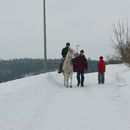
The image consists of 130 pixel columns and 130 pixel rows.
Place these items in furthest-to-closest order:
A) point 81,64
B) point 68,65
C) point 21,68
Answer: point 21,68 < point 68,65 < point 81,64

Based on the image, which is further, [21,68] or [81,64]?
[21,68]

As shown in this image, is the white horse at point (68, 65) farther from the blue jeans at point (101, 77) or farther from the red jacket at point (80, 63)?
the blue jeans at point (101, 77)

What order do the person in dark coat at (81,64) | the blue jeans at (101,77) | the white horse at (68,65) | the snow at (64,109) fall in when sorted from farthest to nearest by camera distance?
1. the blue jeans at (101,77)
2. the person in dark coat at (81,64)
3. the white horse at (68,65)
4. the snow at (64,109)

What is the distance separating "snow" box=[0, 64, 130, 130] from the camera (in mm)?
15761

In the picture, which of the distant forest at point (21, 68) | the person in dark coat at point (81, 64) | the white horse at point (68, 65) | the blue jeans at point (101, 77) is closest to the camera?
the white horse at point (68, 65)

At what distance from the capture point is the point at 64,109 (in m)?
18.4

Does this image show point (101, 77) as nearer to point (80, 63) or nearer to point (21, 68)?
point (80, 63)

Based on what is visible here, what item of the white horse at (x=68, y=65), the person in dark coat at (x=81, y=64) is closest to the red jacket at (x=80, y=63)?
the person in dark coat at (x=81, y=64)

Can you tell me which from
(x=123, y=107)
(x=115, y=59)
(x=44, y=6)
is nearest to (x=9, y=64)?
(x=115, y=59)

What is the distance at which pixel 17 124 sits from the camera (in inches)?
628

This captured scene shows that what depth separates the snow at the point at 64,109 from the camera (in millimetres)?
15761

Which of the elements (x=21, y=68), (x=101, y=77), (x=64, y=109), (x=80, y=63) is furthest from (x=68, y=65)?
(x=21, y=68)

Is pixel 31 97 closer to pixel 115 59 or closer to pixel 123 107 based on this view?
pixel 123 107

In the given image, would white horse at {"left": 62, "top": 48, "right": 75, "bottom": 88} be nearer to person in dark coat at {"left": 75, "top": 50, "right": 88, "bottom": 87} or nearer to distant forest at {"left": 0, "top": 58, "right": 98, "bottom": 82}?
person in dark coat at {"left": 75, "top": 50, "right": 88, "bottom": 87}
